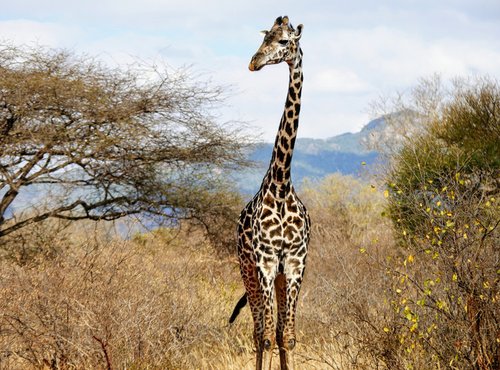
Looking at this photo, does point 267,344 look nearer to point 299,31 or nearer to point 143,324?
point 143,324

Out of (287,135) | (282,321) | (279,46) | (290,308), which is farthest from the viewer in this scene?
(287,135)

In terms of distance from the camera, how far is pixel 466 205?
6141 mm

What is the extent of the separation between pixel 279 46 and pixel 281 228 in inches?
57.0

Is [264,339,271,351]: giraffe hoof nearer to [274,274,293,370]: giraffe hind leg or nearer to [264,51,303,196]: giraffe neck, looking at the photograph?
[274,274,293,370]: giraffe hind leg

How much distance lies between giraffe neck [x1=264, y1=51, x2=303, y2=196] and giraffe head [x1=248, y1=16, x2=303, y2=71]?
0.53 feet

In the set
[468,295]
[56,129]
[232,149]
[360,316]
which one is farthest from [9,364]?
[232,149]

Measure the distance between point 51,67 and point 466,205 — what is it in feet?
33.1

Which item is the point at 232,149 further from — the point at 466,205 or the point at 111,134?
the point at 466,205

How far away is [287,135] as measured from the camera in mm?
7559

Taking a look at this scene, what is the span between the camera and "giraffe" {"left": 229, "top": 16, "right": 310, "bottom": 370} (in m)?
7.21

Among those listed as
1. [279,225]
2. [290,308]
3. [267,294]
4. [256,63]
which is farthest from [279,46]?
[290,308]

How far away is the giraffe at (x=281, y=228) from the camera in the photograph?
7215mm

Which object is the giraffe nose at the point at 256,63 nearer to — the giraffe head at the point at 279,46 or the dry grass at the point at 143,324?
the giraffe head at the point at 279,46

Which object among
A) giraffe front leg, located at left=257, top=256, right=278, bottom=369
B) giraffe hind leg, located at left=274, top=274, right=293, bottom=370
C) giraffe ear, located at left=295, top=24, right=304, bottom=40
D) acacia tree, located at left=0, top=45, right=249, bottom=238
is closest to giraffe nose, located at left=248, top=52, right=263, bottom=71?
giraffe ear, located at left=295, top=24, right=304, bottom=40
